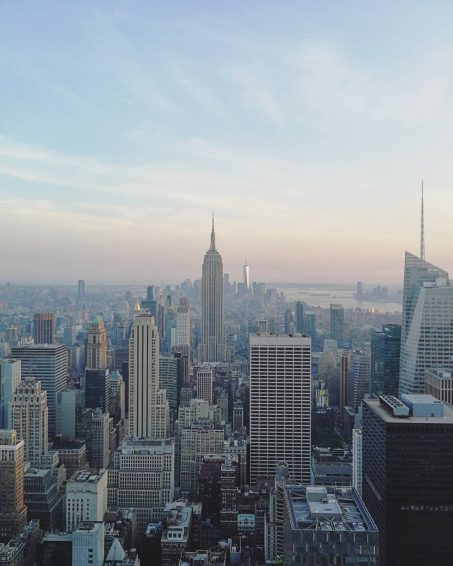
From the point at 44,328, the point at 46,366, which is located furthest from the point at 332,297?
the point at 46,366

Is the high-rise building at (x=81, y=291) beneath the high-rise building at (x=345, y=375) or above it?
above

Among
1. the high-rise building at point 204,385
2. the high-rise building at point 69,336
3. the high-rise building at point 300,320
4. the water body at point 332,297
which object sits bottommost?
the high-rise building at point 204,385

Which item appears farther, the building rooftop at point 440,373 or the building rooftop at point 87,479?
the building rooftop at point 440,373

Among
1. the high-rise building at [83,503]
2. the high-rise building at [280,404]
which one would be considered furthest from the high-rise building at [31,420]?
the high-rise building at [280,404]

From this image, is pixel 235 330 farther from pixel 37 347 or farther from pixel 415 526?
pixel 415 526

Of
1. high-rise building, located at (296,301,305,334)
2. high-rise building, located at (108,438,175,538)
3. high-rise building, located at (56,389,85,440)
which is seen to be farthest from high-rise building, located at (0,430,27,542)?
high-rise building, located at (296,301,305,334)

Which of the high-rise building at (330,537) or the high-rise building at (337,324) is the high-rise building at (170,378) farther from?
the high-rise building at (330,537)

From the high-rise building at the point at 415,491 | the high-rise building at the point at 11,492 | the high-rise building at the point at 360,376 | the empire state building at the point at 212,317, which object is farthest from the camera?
the empire state building at the point at 212,317
